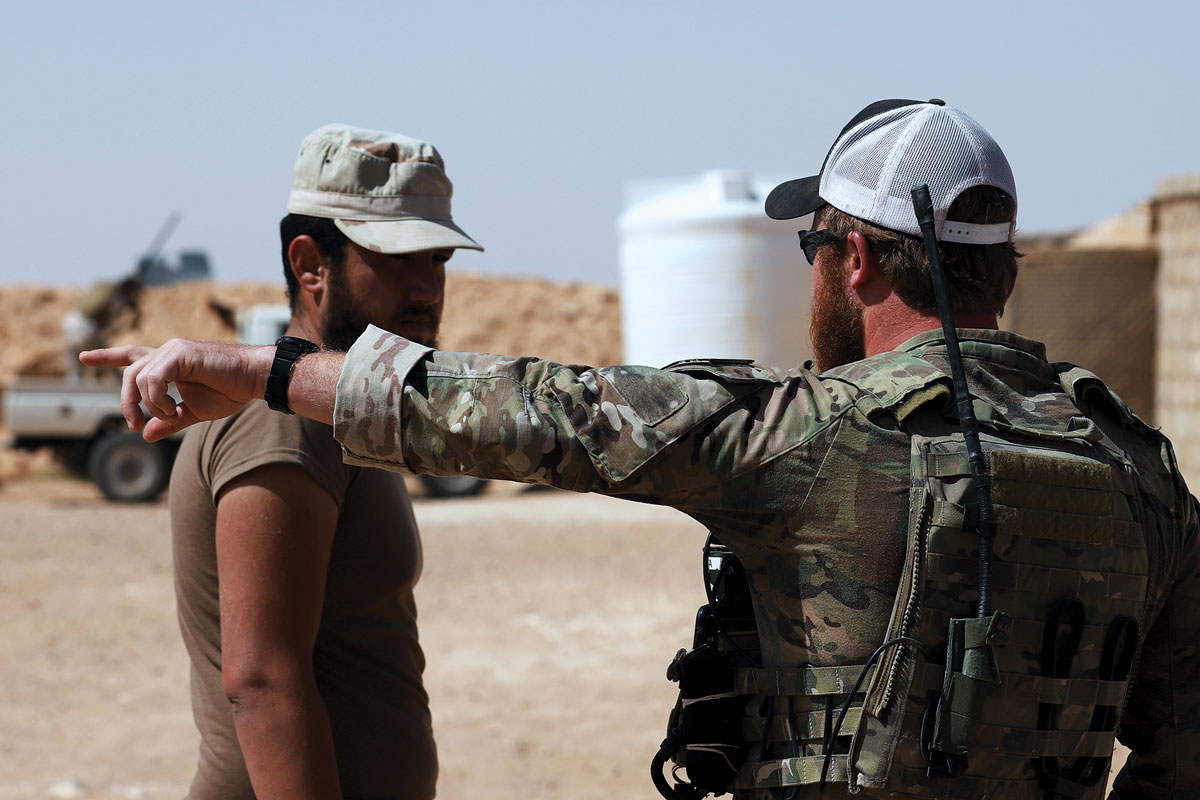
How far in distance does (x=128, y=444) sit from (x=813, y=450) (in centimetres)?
1429

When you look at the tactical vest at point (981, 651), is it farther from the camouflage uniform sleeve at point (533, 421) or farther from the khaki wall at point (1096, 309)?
the khaki wall at point (1096, 309)

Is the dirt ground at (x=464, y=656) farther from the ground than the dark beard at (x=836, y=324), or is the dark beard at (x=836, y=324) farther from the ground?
the dark beard at (x=836, y=324)

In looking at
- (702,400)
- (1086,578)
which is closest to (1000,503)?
(1086,578)

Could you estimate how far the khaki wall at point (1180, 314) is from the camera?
12180mm

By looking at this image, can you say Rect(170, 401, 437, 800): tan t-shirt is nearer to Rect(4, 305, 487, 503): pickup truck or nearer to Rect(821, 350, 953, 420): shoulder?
Rect(821, 350, 953, 420): shoulder

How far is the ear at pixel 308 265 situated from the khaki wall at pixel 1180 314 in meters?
11.5

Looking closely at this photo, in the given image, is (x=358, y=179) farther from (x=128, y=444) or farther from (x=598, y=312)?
(x=598, y=312)

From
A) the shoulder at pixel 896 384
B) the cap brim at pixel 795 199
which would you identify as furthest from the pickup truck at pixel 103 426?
the shoulder at pixel 896 384

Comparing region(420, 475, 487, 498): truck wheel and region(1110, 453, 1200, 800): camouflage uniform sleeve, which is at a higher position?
region(1110, 453, 1200, 800): camouflage uniform sleeve

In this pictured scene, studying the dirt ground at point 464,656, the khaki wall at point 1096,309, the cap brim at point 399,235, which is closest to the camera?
the cap brim at point 399,235

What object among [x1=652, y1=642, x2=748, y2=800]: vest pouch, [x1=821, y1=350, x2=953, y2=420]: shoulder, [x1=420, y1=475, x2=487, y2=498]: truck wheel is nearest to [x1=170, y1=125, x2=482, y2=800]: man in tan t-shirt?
[x1=652, y1=642, x2=748, y2=800]: vest pouch

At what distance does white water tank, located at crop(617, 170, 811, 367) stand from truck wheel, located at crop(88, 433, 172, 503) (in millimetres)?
5992

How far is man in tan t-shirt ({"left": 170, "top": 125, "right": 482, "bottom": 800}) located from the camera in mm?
1852

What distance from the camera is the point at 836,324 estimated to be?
1.73m
